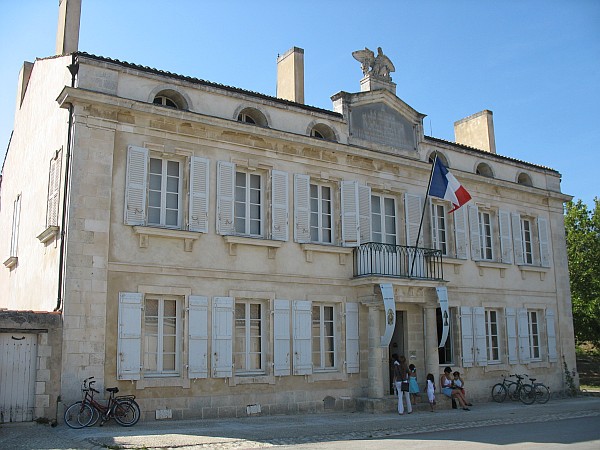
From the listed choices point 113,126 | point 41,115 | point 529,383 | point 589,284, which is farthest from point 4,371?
point 589,284

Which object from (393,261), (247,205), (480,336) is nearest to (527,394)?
(480,336)

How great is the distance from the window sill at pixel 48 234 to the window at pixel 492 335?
1247 cm

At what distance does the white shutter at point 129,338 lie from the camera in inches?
497

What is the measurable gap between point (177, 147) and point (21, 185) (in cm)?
658

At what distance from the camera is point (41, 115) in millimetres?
16516

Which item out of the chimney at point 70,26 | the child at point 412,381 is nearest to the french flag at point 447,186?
the child at point 412,381

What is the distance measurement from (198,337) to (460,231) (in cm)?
894

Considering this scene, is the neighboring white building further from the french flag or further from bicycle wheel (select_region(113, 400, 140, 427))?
the french flag

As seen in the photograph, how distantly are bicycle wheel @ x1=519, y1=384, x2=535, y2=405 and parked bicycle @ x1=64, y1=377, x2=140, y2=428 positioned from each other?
452 inches

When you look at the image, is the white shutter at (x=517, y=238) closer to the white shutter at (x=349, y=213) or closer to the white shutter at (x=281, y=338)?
the white shutter at (x=349, y=213)

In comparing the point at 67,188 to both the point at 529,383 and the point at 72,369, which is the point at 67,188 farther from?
the point at 529,383

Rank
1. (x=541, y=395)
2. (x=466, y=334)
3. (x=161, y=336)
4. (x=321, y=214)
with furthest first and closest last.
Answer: (x=541, y=395) → (x=466, y=334) → (x=321, y=214) → (x=161, y=336)

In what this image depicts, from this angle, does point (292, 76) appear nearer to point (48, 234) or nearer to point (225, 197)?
point (225, 197)

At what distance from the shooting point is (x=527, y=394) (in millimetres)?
18625
